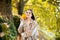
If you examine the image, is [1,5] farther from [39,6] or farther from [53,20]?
[53,20]

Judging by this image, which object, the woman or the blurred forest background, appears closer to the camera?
the woman

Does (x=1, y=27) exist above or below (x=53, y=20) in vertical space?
above

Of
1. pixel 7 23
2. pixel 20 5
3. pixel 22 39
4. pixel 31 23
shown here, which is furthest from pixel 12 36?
pixel 20 5

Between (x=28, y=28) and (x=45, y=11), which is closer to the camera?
(x=28, y=28)

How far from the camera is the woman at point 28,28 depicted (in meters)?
5.70

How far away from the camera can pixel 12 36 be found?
16.2ft

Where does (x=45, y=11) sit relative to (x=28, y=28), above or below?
below

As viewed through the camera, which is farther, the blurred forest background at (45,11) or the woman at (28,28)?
the blurred forest background at (45,11)

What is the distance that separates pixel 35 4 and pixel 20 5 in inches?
59.1

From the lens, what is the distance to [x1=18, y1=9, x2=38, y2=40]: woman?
570cm

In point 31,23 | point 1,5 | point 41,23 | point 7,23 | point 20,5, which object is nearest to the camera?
point 7,23

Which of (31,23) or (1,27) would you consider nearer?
(1,27)

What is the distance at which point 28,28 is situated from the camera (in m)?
6.00

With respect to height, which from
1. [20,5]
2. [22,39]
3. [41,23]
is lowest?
[41,23]
